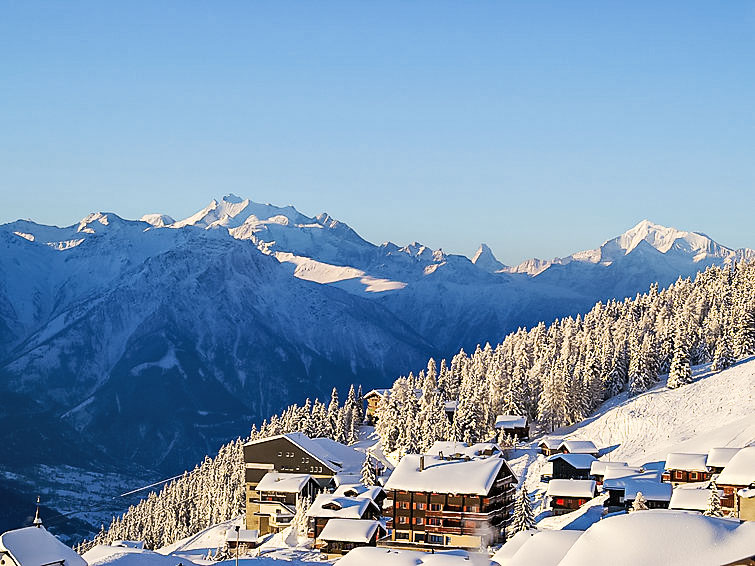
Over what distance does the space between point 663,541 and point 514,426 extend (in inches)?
3206

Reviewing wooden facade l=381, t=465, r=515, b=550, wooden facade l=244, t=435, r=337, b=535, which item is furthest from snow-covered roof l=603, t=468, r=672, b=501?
wooden facade l=244, t=435, r=337, b=535

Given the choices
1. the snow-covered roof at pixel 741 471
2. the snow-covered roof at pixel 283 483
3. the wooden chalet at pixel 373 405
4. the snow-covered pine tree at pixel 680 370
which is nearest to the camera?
the snow-covered roof at pixel 741 471

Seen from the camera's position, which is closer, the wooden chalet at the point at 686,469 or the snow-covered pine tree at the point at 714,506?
the snow-covered pine tree at the point at 714,506

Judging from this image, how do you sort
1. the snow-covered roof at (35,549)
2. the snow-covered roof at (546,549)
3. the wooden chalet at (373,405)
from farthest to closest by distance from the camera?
the wooden chalet at (373,405), the snow-covered roof at (35,549), the snow-covered roof at (546,549)

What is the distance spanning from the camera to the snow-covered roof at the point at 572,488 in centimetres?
8481

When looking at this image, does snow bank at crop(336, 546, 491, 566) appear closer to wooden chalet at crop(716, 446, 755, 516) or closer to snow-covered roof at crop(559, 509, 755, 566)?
snow-covered roof at crop(559, 509, 755, 566)

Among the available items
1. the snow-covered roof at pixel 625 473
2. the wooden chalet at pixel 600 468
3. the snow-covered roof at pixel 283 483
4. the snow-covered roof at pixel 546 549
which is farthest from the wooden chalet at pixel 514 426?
the snow-covered roof at pixel 546 549

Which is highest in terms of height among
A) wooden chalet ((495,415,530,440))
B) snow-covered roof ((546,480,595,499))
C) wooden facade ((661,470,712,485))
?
wooden chalet ((495,415,530,440))

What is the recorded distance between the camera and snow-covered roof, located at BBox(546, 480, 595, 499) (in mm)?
84812

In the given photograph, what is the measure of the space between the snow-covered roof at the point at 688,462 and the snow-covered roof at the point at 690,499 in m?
9.34

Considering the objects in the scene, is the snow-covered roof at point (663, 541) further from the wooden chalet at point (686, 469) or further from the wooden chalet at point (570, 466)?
the wooden chalet at point (570, 466)

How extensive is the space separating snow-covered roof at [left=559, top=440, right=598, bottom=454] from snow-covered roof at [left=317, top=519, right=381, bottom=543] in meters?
28.1

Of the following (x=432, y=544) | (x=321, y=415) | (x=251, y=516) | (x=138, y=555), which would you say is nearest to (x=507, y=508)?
(x=432, y=544)

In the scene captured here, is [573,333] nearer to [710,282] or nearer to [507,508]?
[710,282]
